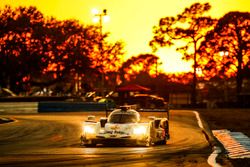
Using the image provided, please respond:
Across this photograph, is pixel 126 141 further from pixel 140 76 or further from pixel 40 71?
pixel 140 76

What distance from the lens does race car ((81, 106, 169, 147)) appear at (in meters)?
22.0

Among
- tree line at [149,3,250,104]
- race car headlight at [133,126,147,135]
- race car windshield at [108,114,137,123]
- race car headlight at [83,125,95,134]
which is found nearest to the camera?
race car headlight at [133,126,147,135]

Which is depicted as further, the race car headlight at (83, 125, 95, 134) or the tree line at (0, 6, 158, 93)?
the tree line at (0, 6, 158, 93)

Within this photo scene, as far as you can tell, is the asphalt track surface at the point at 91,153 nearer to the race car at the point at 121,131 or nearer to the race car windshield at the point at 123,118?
the race car at the point at 121,131

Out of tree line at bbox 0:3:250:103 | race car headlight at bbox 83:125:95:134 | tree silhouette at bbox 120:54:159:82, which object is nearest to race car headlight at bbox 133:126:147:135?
race car headlight at bbox 83:125:95:134

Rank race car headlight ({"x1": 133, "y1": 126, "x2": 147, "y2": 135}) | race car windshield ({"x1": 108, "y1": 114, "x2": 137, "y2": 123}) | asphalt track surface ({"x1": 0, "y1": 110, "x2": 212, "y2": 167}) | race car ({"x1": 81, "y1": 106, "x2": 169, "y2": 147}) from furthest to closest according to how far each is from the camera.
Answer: race car windshield ({"x1": 108, "y1": 114, "x2": 137, "y2": 123}) < race car headlight ({"x1": 133, "y1": 126, "x2": 147, "y2": 135}) < race car ({"x1": 81, "y1": 106, "x2": 169, "y2": 147}) < asphalt track surface ({"x1": 0, "y1": 110, "x2": 212, "y2": 167})

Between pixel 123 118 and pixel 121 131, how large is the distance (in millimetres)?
977

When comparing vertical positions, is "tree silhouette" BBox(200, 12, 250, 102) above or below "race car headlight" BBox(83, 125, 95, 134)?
above

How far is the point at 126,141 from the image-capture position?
2198cm

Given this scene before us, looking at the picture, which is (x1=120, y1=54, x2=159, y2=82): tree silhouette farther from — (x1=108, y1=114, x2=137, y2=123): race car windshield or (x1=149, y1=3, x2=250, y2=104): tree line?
(x1=108, y1=114, x2=137, y2=123): race car windshield

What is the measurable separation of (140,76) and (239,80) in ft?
320

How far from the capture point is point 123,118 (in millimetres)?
23016

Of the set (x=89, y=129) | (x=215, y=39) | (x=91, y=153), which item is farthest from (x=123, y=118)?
(x=215, y=39)

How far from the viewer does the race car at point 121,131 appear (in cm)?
2200
